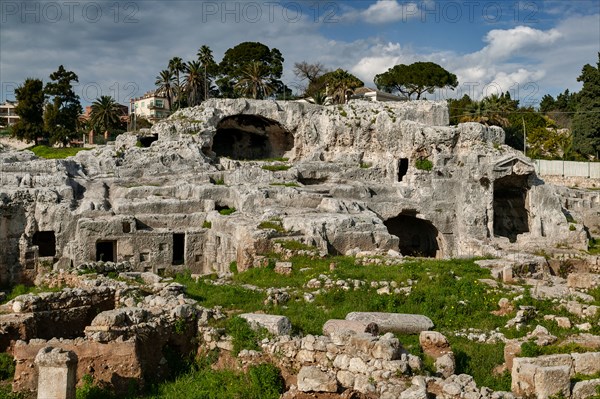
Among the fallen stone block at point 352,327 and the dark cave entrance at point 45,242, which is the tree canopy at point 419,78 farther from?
the fallen stone block at point 352,327

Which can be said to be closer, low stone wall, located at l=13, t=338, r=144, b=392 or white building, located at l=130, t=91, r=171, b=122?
low stone wall, located at l=13, t=338, r=144, b=392

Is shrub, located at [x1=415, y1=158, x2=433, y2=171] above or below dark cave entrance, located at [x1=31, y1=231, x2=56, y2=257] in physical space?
above

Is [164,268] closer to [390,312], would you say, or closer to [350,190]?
[350,190]

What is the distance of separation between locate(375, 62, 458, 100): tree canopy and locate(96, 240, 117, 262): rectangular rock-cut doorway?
40.4 metres

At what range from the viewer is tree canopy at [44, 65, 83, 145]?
162ft

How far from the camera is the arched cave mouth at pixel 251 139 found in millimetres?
36562

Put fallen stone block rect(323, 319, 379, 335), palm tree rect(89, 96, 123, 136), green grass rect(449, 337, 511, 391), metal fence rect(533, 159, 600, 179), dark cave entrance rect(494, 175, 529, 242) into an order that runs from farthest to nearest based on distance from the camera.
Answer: palm tree rect(89, 96, 123, 136)
metal fence rect(533, 159, 600, 179)
dark cave entrance rect(494, 175, 529, 242)
fallen stone block rect(323, 319, 379, 335)
green grass rect(449, 337, 511, 391)

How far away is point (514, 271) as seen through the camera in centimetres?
1678

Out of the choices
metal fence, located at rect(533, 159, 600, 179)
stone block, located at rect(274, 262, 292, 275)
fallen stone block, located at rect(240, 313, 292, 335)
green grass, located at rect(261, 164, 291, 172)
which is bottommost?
fallen stone block, located at rect(240, 313, 292, 335)

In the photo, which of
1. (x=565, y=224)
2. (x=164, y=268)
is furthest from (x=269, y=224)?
(x=565, y=224)

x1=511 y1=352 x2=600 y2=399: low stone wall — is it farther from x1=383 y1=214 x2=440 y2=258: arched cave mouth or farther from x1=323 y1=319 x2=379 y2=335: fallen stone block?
x1=383 y1=214 x2=440 y2=258: arched cave mouth

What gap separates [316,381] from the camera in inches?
330

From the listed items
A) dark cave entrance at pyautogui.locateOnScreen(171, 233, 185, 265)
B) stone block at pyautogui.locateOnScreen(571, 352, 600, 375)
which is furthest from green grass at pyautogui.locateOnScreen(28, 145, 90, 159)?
stone block at pyautogui.locateOnScreen(571, 352, 600, 375)

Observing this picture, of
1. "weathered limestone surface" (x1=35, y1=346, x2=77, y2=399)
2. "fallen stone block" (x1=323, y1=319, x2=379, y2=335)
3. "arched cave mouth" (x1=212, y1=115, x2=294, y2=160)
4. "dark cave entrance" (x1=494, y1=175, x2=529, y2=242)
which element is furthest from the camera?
"arched cave mouth" (x1=212, y1=115, x2=294, y2=160)
